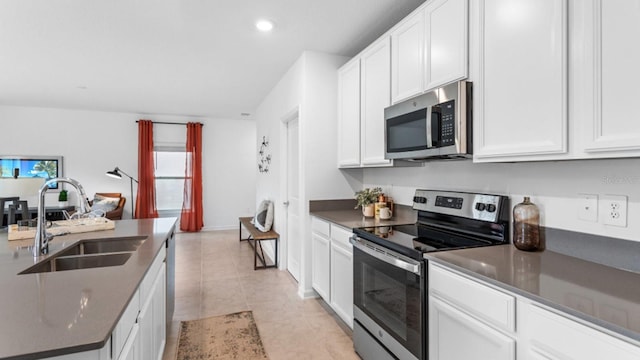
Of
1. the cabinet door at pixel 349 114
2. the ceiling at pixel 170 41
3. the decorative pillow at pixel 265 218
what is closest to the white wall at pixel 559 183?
the cabinet door at pixel 349 114

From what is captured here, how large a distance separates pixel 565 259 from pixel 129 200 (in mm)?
7042

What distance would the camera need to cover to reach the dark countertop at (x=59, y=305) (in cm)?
82

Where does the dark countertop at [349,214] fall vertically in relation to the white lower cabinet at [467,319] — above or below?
above

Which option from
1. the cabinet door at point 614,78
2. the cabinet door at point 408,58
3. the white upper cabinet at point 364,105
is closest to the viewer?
the cabinet door at point 614,78

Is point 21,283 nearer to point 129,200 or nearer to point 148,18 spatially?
point 148,18

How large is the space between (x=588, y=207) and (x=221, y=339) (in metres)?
2.43

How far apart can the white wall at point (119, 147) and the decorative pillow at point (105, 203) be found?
15.2 inches

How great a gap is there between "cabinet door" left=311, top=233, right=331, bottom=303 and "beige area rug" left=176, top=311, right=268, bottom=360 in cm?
64

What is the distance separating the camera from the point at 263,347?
2.30 m

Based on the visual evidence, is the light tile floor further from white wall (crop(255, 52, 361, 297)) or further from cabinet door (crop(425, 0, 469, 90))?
cabinet door (crop(425, 0, 469, 90))

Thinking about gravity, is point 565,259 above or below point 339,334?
above

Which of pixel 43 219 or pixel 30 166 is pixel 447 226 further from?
pixel 30 166

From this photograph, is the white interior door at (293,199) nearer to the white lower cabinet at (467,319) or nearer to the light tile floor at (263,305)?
the light tile floor at (263,305)

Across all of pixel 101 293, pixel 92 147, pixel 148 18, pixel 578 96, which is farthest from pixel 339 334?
pixel 92 147
